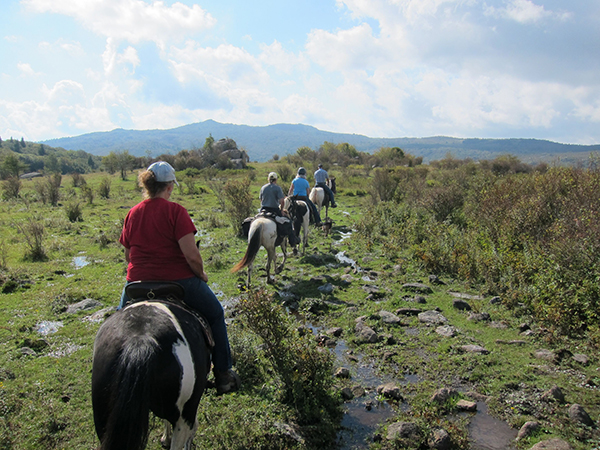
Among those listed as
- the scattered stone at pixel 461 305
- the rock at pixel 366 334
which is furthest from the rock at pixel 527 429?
the scattered stone at pixel 461 305

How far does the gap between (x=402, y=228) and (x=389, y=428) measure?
947cm

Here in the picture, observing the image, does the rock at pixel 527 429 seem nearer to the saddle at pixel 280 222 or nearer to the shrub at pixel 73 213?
the saddle at pixel 280 222

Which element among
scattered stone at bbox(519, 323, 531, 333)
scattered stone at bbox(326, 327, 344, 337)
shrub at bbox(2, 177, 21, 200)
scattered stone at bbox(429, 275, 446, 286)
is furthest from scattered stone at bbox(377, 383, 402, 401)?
shrub at bbox(2, 177, 21, 200)

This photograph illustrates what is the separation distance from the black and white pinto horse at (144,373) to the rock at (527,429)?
136 inches

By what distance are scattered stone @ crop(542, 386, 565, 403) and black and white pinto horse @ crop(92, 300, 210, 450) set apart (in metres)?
4.16

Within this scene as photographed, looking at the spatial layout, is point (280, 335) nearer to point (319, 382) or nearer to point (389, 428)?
point (319, 382)

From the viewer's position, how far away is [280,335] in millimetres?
4625

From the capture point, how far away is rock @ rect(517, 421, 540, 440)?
3.71m

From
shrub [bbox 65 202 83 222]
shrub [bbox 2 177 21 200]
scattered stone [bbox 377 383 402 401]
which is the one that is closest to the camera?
scattered stone [bbox 377 383 402 401]

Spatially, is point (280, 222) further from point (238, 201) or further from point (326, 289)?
point (238, 201)

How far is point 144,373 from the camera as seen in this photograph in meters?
2.31

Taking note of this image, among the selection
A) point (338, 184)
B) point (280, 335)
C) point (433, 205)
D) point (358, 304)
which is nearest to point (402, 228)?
point (433, 205)

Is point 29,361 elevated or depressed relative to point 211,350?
depressed

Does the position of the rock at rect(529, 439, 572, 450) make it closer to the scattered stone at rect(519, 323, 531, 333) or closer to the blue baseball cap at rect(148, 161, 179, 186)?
the scattered stone at rect(519, 323, 531, 333)
